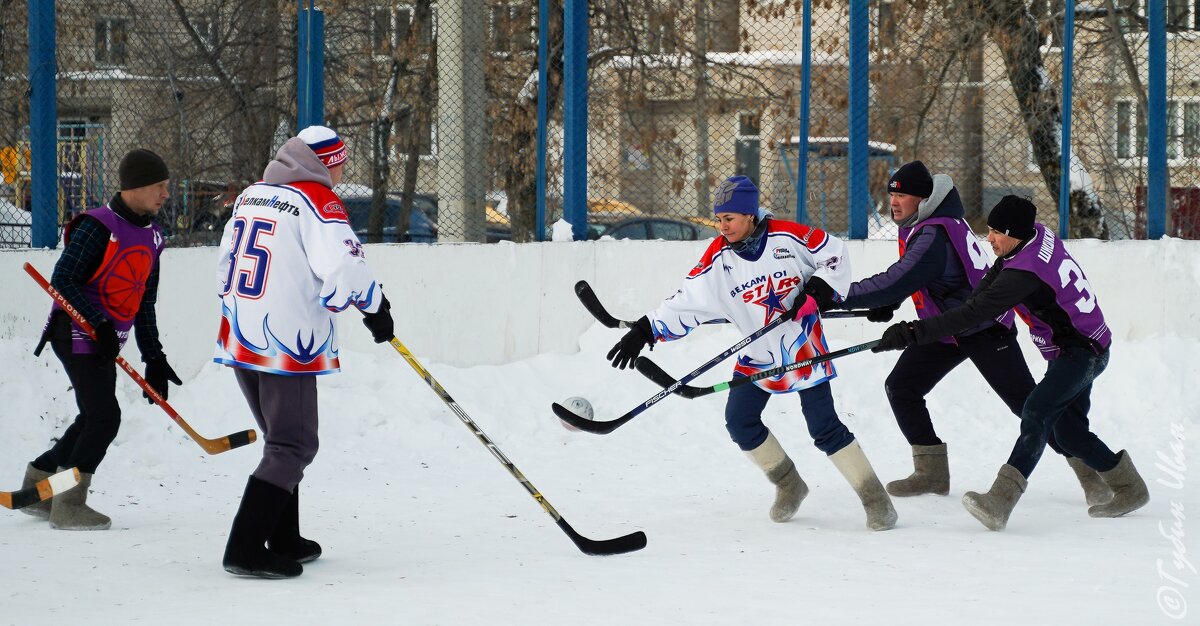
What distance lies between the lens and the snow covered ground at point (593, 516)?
3.72 m

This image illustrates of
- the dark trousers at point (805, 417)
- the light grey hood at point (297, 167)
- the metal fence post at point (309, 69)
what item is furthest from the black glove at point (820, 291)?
the metal fence post at point (309, 69)

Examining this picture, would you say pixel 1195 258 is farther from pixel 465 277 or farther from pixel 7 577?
pixel 7 577

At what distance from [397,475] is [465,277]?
198 cm

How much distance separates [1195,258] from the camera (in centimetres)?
761

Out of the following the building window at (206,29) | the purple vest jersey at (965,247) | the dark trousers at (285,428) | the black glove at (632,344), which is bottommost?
the dark trousers at (285,428)

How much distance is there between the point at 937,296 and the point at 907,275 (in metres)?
0.30

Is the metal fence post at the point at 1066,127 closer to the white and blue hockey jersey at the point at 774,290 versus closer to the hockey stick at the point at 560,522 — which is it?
the white and blue hockey jersey at the point at 774,290

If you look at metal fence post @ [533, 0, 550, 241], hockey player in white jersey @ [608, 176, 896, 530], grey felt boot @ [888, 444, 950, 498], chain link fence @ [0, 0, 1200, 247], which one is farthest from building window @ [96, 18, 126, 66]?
grey felt boot @ [888, 444, 950, 498]

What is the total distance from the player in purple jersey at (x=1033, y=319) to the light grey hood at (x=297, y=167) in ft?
6.89

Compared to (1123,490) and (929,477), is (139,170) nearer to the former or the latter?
(929,477)

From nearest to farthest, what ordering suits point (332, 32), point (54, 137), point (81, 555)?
point (81, 555)
point (54, 137)
point (332, 32)

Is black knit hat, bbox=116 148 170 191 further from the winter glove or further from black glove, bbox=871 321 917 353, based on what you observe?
black glove, bbox=871 321 917 353

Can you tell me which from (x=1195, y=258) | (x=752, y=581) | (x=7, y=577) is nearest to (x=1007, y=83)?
(x=1195, y=258)

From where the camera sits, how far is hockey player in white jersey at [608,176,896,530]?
489 cm
